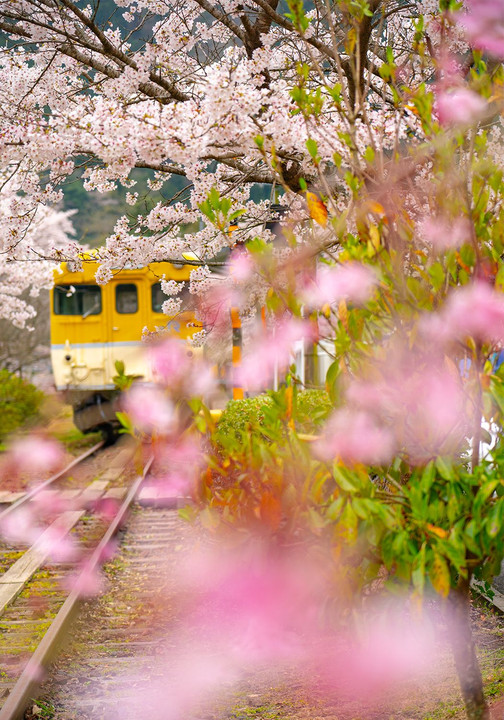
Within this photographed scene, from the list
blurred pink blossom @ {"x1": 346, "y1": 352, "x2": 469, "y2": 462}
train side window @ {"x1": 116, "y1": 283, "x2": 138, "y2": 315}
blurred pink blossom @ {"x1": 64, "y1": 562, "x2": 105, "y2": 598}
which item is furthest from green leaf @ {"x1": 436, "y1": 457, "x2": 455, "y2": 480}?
train side window @ {"x1": 116, "y1": 283, "x2": 138, "y2": 315}

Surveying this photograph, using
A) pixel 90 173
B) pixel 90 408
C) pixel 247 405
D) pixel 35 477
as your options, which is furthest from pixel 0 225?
pixel 90 408

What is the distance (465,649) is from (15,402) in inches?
664

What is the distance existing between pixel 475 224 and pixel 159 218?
4232 mm

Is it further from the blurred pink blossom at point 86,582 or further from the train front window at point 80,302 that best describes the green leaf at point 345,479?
the train front window at point 80,302

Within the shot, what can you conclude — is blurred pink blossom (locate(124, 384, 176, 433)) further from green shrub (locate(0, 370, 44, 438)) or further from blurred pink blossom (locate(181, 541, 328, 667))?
green shrub (locate(0, 370, 44, 438))

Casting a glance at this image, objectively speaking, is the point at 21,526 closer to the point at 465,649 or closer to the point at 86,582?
the point at 86,582

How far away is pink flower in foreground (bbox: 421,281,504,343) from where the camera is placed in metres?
2.52

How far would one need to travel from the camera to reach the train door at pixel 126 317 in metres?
14.3

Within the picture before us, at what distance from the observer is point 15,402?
18516mm

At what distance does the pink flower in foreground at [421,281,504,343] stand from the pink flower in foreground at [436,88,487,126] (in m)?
0.74

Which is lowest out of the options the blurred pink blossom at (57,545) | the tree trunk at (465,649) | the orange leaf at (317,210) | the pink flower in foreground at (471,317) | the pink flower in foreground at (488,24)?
the blurred pink blossom at (57,545)

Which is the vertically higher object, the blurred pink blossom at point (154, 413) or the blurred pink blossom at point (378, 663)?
the blurred pink blossom at point (154, 413)

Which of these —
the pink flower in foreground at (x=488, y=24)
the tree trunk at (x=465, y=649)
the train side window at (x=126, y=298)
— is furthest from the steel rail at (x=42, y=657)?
the train side window at (x=126, y=298)

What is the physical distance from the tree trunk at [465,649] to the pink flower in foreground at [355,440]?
0.67m
